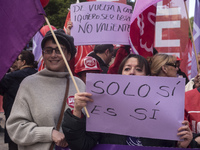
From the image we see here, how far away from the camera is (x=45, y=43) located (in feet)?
9.19

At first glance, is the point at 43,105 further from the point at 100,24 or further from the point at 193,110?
the point at 100,24

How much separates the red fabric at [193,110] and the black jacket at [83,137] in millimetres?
360

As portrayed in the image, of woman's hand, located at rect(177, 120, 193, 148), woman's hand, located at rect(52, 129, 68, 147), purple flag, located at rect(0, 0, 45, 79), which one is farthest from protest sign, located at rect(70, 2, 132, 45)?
woman's hand, located at rect(177, 120, 193, 148)

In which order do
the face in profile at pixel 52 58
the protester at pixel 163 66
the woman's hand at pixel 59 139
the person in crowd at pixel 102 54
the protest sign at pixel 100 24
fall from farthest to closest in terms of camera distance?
the person in crowd at pixel 102 54 < the protest sign at pixel 100 24 < the protester at pixel 163 66 < the face in profile at pixel 52 58 < the woman's hand at pixel 59 139

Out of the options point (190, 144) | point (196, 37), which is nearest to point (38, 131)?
point (190, 144)

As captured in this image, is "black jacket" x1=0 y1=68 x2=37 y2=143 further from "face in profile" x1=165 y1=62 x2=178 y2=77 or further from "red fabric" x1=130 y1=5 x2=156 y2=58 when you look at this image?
"face in profile" x1=165 y1=62 x2=178 y2=77

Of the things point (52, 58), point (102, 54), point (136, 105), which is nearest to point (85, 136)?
point (136, 105)

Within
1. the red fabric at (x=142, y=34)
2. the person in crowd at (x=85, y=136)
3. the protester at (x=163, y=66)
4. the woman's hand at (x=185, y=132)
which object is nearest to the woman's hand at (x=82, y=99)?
the person in crowd at (x=85, y=136)

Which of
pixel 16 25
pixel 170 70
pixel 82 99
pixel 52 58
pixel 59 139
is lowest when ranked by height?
pixel 59 139

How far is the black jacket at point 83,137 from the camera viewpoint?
2133 millimetres

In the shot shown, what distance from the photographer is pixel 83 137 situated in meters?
2.19

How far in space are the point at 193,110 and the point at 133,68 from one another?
0.59 meters

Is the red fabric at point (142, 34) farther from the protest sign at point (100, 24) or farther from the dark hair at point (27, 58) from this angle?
the dark hair at point (27, 58)

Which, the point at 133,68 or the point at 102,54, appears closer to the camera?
the point at 133,68
